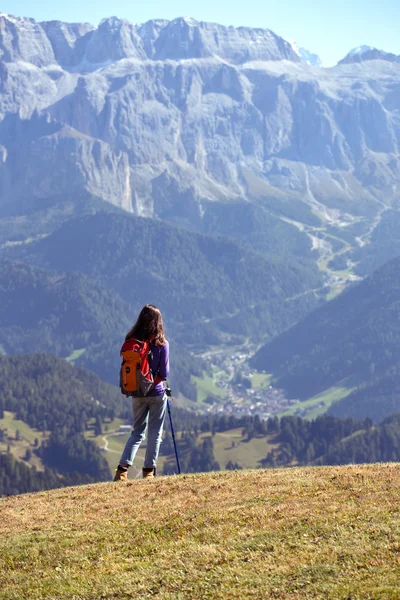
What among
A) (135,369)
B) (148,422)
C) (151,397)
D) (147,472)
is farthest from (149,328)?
(147,472)

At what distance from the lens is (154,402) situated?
30.8 m

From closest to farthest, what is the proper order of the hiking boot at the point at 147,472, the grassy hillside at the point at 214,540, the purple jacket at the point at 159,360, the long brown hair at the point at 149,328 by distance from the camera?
the grassy hillside at the point at 214,540 → the long brown hair at the point at 149,328 → the purple jacket at the point at 159,360 → the hiking boot at the point at 147,472

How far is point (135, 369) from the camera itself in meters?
29.9

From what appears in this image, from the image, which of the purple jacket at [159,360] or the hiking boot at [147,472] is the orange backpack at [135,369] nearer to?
the purple jacket at [159,360]

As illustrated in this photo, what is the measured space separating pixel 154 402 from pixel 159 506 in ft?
17.1

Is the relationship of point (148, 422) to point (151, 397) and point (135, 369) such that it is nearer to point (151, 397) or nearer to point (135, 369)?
point (151, 397)

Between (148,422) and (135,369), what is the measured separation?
2.57 m

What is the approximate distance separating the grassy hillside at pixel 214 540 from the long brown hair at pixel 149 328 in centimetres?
501

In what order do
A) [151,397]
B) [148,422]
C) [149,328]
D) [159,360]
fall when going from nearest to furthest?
[149,328] < [159,360] < [151,397] < [148,422]

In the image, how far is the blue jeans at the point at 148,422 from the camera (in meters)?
30.9

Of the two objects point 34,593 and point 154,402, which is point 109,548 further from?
point 154,402

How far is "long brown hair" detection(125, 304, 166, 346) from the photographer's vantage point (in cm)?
2983

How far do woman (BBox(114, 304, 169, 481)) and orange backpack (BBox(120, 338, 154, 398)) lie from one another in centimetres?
28

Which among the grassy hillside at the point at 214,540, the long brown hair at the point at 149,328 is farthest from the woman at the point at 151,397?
the grassy hillside at the point at 214,540
